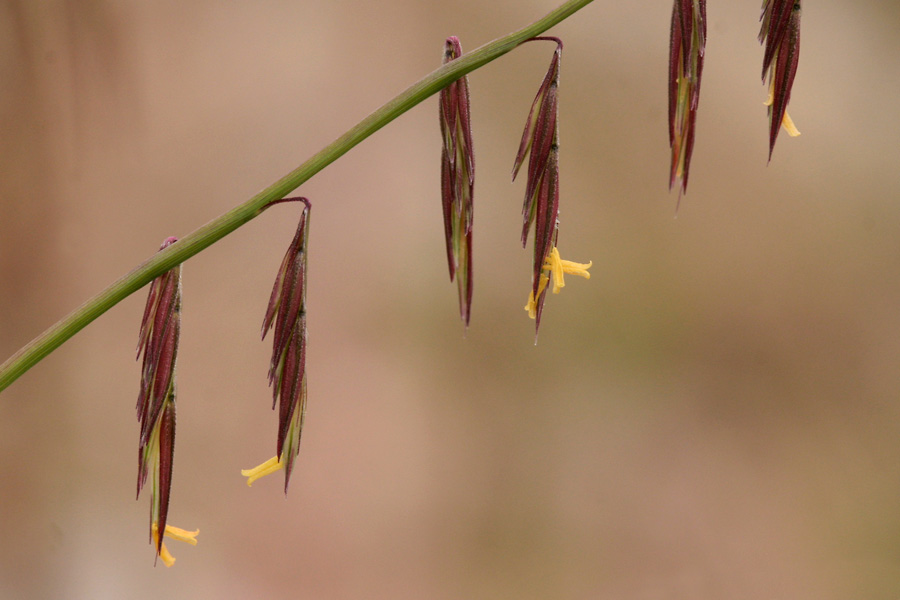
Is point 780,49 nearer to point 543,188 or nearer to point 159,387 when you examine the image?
point 543,188

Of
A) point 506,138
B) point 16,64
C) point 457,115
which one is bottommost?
point 506,138

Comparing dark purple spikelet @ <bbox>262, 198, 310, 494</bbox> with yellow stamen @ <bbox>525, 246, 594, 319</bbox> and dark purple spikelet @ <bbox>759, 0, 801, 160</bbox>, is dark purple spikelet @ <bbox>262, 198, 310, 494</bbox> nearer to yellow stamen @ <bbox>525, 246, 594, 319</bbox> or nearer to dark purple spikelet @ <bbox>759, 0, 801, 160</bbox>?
yellow stamen @ <bbox>525, 246, 594, 319</bbox>

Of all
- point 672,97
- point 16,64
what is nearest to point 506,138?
point 16,64

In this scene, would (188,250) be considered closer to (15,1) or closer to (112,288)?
(112,288)

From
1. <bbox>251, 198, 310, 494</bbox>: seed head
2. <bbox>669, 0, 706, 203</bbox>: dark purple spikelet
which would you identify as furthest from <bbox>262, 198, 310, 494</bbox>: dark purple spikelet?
<bbox>669, 0, 706, 203</bbox>: dark purple spikelet

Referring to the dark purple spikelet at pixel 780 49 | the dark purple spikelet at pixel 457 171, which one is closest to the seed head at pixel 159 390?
the dark purple spikelet at pixel 457 171

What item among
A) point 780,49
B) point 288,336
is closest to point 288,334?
point 288,336

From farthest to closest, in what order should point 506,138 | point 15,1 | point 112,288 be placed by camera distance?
point 506,138
point 15,1
point 112,288
